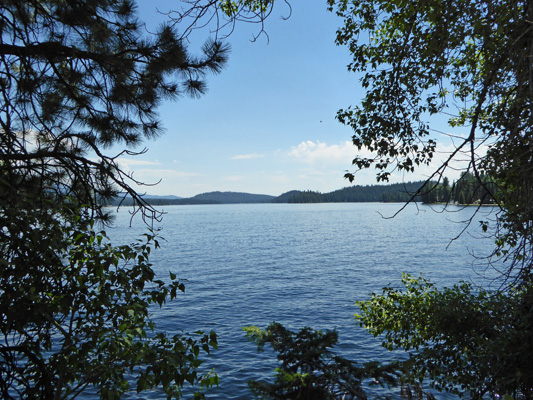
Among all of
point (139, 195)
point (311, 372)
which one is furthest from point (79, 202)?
point (311, 372)

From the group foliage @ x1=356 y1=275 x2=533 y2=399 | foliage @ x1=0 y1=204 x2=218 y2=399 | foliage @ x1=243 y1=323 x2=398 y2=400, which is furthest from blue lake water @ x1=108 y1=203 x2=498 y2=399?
foliage @ x1=0 y1=204 x2=218 y2=399

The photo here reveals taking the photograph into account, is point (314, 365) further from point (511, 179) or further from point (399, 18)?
point (399, 18)

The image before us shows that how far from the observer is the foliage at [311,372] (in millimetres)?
3205

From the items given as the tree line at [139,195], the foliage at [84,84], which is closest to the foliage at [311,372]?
the tree line at [139,195]

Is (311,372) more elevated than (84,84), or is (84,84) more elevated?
(84,84)

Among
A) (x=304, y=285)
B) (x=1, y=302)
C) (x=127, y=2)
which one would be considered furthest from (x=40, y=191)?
(x=304, y=285)

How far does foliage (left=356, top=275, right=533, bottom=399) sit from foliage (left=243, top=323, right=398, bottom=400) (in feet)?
11.4

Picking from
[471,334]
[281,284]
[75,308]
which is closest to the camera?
[75,308]

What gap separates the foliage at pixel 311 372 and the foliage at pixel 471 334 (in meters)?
3.48

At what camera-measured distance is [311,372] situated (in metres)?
3.42

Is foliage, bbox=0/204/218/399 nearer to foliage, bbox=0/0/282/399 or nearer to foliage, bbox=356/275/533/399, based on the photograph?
foliage, bbox=0/0/282/399

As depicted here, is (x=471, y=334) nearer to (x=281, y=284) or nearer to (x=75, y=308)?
(x=75, y=308)

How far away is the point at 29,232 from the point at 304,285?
86.6 feet

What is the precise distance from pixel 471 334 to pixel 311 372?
19.6ft
